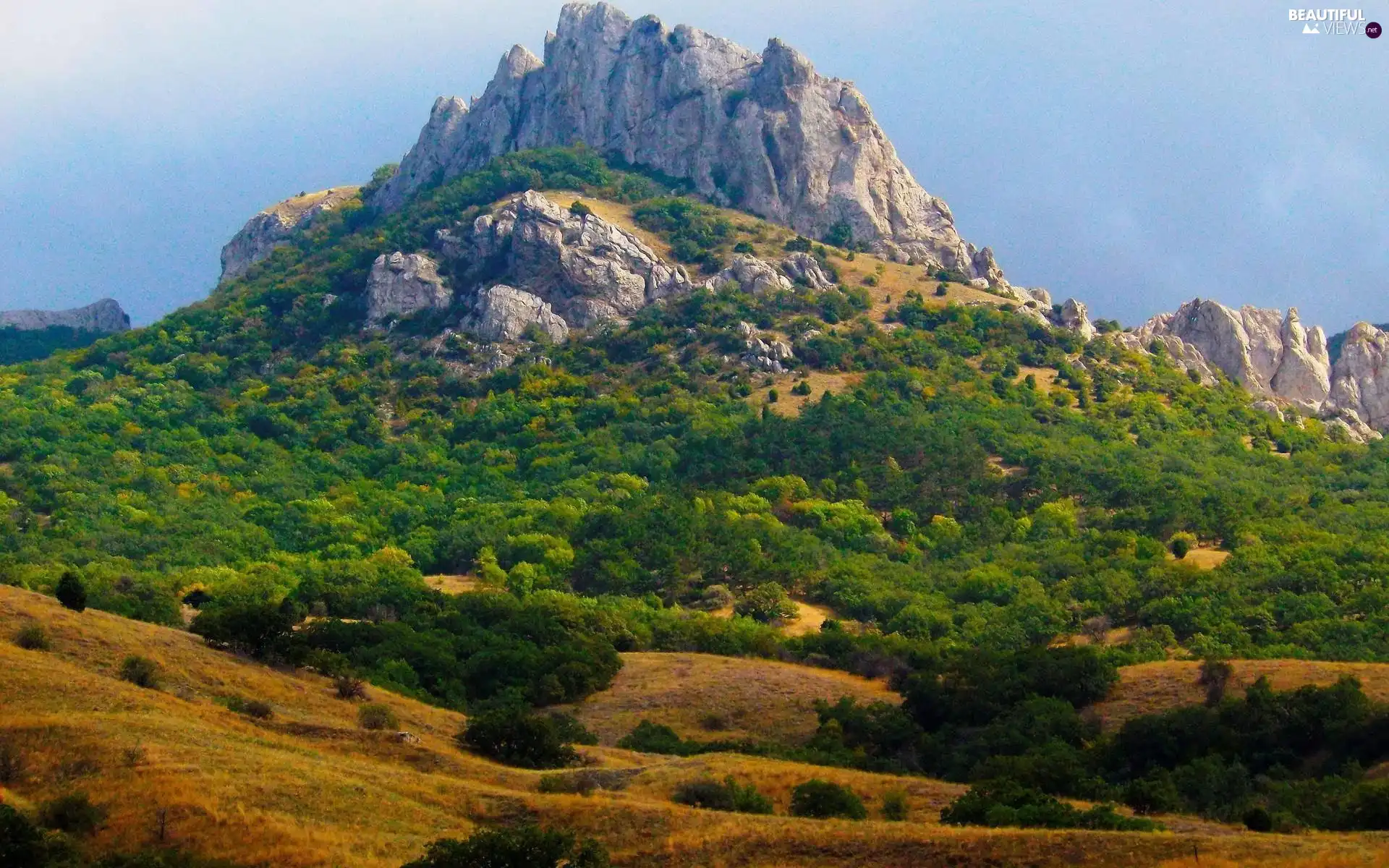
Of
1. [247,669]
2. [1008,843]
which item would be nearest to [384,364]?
[247,669]

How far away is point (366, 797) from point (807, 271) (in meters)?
105

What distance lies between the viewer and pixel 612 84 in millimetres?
166000

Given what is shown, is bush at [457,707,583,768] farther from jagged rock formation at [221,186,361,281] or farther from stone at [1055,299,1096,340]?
jagged rock formation at [221,186,361,281]

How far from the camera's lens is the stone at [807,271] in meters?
134

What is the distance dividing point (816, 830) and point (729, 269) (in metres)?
103

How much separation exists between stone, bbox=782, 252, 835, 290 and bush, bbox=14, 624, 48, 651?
313 feet

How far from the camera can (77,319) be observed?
595ft

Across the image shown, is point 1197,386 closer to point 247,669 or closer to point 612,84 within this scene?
point 612,84

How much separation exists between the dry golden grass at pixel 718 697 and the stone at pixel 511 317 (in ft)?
212

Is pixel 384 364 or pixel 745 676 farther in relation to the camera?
pixel 384 364

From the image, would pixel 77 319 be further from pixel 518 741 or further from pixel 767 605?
pixel 518 741

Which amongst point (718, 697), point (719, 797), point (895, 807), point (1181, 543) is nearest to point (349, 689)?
point (718, 697)

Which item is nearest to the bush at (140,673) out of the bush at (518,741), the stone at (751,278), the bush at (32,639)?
the bush at (32,639)

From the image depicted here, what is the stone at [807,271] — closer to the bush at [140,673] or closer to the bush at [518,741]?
the bush at [518,741]
